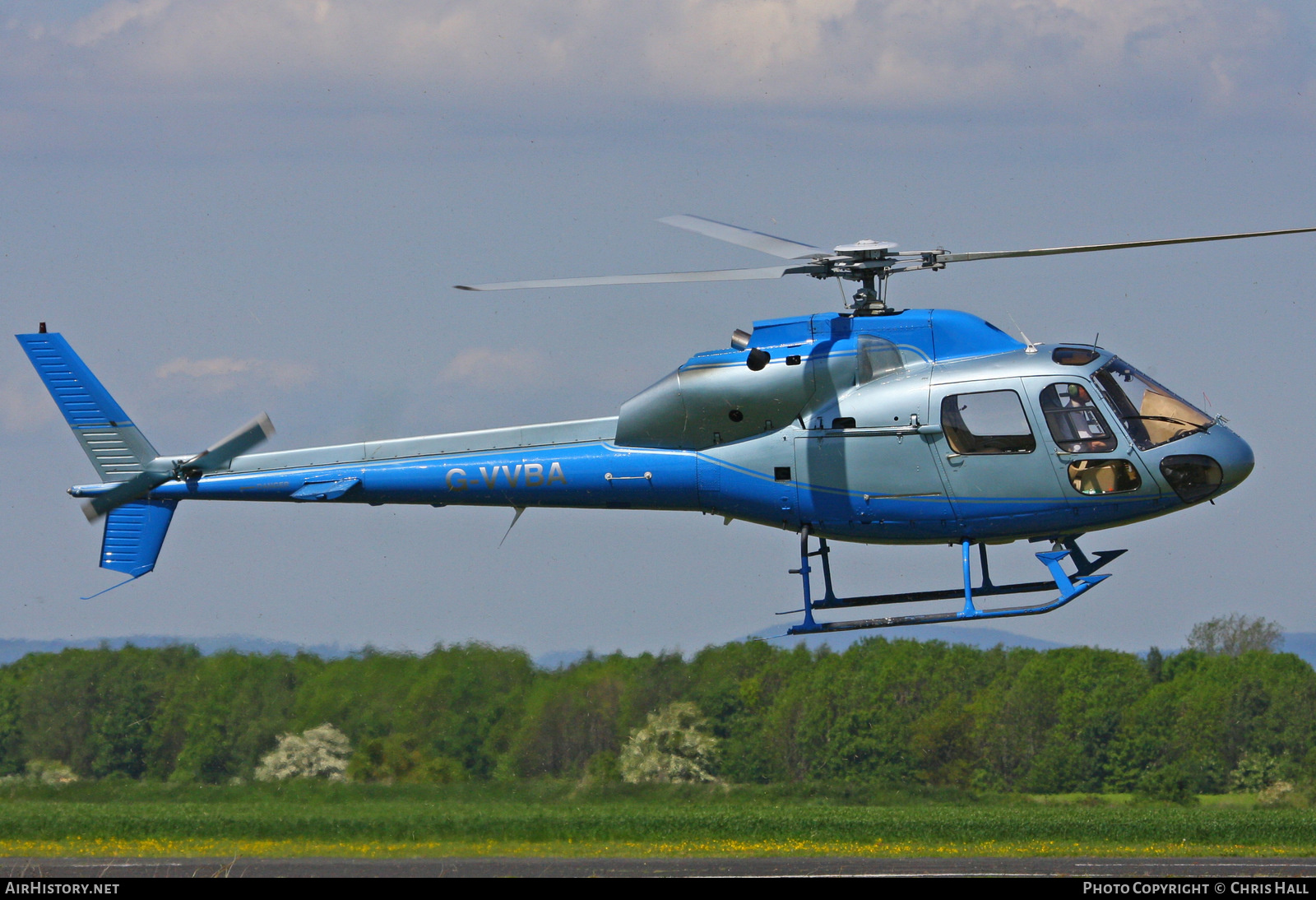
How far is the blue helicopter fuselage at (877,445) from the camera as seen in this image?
16.7 meters

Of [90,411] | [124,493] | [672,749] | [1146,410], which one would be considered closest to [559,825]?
[672,749]

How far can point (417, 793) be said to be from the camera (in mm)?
23078

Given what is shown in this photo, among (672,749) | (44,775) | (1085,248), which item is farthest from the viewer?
(44,775)

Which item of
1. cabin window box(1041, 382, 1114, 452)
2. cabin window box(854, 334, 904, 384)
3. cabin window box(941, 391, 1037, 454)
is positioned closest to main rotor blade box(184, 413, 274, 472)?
cabin window box(854, 334, 904, 384)

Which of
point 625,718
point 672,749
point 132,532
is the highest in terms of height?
point 132,532

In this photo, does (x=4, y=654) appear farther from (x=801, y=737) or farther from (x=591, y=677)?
(x=801, y=737)

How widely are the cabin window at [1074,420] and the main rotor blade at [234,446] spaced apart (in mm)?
9243

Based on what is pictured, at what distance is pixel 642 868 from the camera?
21.9 m

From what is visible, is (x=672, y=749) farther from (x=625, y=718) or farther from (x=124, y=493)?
(x=124, y=493)

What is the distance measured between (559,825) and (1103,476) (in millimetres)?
10388

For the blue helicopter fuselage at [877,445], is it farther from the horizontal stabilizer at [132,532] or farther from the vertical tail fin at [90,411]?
the vertical tail fin at [90,411]

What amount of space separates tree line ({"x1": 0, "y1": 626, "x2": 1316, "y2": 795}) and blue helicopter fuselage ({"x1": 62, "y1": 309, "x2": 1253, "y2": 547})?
19.5ft

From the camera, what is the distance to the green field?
22.7 metres

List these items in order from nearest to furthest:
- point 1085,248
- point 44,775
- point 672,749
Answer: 1. point 1085,248
2. point 672,749
3. point 44,775
